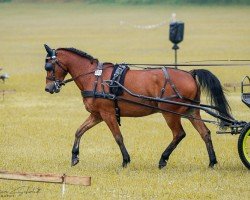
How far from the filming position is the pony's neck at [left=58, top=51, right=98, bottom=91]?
52.4 feet

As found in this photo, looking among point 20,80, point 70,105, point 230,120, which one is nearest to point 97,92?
point 230,120

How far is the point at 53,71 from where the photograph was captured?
16016 millimetres

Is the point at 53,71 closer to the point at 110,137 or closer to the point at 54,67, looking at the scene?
the point at 54,67

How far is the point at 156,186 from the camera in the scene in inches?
541

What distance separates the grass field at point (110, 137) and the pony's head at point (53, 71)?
1412 millimetres

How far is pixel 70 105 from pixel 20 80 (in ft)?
26.9

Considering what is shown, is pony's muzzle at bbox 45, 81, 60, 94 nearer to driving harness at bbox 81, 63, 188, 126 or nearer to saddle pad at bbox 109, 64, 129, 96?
driving harness at bbox 81, 63, 188, 126

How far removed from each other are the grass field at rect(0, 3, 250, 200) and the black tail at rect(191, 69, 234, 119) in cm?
103
